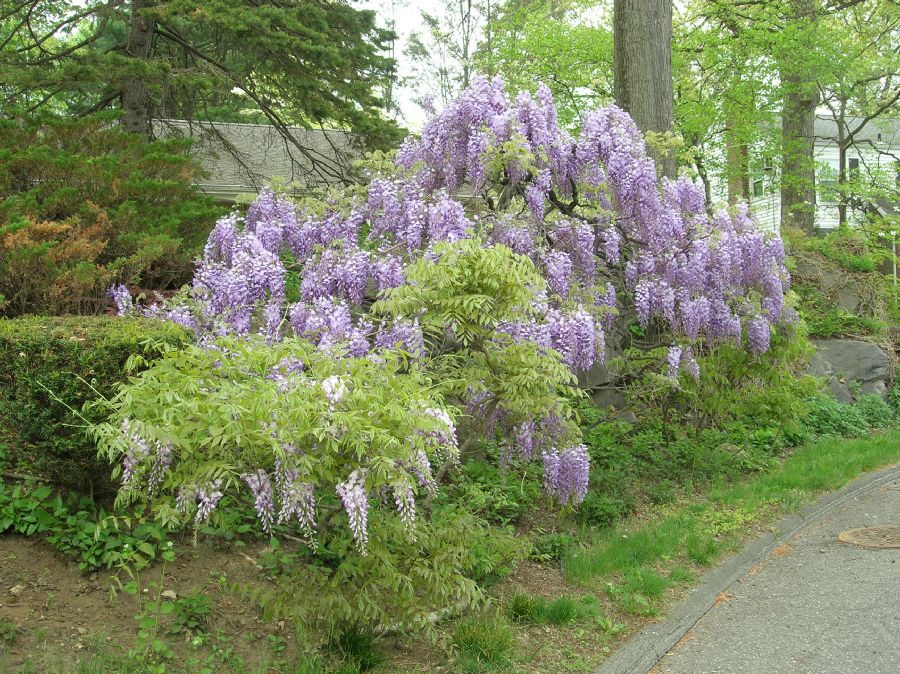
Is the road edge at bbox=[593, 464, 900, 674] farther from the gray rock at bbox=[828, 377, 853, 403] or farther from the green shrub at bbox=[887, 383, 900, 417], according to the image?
the green shrub at bbox=[887, 383, 900, 417]

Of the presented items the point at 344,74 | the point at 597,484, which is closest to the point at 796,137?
the point at 344,74

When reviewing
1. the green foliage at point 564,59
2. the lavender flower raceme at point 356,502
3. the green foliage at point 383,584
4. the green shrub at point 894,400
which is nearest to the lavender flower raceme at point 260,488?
the lavender flower raceme at point 356,502

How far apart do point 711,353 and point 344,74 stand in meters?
6.75

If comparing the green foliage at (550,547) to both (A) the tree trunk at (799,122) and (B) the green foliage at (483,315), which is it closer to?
(B) the green foliage at (483,315)

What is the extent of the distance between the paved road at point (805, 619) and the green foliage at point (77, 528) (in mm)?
2934

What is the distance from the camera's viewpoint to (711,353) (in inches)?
311

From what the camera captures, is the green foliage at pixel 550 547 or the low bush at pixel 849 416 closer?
the green foliage at pixel 550 547

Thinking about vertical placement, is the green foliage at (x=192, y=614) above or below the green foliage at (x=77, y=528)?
below

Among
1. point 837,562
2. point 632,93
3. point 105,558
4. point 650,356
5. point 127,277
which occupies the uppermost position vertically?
point 632,93

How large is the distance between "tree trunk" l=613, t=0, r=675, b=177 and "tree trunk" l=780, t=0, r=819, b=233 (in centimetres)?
687

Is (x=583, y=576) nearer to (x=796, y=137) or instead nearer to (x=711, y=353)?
(x=711, y=353)

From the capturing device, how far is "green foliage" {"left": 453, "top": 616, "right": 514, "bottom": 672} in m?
4.00

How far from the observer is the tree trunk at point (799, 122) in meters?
15.8

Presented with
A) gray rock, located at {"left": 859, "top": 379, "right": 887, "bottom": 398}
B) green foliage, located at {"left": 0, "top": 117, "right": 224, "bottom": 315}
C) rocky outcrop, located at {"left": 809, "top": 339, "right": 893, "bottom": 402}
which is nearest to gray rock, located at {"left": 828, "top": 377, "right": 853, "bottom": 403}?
rocky outcrop, located at {"left": 809, "top": 339, "right": 893, "bottom": 402}
